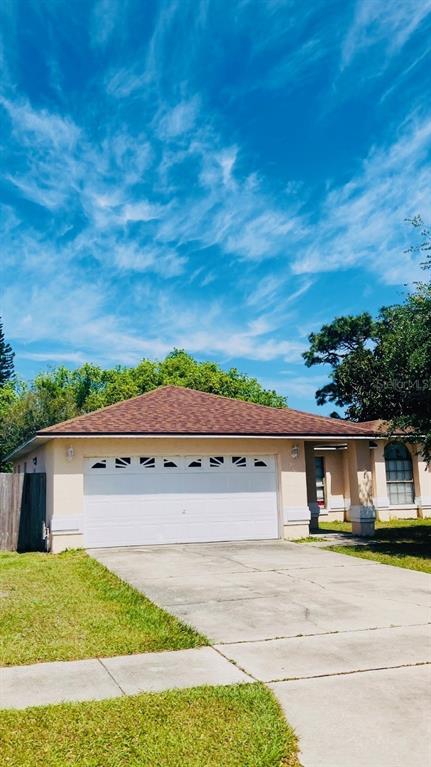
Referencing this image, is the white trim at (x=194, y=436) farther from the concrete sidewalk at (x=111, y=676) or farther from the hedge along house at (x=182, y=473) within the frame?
the concrete sidewalk at (x=111, y=676)

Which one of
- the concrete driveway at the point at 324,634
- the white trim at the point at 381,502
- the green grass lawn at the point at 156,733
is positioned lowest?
the concrete driveway at the point at 324,634

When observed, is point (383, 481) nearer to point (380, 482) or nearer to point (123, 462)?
point (380, 482)

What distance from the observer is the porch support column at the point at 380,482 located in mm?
21953

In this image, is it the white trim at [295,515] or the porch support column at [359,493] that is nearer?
the white trim at [295,515]

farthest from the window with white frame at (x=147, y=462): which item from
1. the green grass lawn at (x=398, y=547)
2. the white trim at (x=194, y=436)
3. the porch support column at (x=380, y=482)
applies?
the porch support column at (x=380, y=482)

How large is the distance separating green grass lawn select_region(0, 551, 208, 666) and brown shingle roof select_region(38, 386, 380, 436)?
15.8 ft

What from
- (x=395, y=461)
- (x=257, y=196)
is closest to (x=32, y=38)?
(x=257, y=196)

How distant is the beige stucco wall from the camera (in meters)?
14.5

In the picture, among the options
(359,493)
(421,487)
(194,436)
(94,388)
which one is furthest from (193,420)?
(94,388)

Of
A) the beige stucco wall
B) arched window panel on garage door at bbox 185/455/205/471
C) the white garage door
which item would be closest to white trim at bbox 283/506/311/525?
the beige stucco wall

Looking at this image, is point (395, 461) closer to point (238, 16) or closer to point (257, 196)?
point (257, 196)

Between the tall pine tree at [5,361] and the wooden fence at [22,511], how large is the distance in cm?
3657

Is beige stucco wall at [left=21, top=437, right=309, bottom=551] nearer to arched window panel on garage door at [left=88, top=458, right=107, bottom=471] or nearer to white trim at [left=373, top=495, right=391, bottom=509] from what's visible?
arched window panel on garage door at [left=88, top=458, right=107, bottom=471]

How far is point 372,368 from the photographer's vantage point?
104 ft
